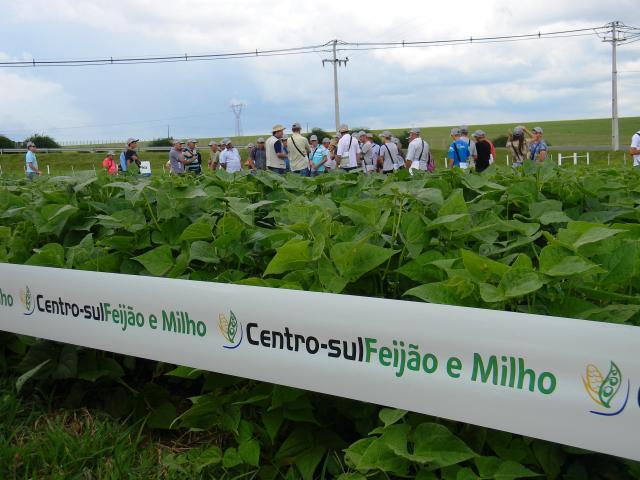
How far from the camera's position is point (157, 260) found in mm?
2668

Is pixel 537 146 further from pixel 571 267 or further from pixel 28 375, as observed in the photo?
pixel 571 267

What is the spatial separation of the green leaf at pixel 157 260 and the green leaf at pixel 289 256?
0.55m

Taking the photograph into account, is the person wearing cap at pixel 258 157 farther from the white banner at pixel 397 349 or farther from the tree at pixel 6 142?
the tree at pixel 6 142

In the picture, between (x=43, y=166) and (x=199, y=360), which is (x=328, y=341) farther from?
(x=43, y=166)

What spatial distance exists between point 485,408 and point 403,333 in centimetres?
28

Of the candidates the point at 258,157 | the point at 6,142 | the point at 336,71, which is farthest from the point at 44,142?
the point at 258,157

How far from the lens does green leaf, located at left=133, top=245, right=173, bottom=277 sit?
2.63 meters

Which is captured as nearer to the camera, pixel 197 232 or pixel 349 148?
pixel 197 232

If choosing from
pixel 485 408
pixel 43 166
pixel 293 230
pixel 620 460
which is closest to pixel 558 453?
pixel 620 460

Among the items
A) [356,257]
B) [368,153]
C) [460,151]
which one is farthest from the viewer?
[368,153]

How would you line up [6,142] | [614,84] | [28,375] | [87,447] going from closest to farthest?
[87,447], [28,375], [614,84], [6,142]

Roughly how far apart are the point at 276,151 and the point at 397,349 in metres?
12.9

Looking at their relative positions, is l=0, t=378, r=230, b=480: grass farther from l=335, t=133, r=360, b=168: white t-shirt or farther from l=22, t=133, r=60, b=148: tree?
l=22, t=133, r=60, b=148: tree

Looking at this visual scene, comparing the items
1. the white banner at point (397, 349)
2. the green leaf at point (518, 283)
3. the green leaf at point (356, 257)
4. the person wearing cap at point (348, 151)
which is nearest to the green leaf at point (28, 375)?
the white banner at point (397, 349)
